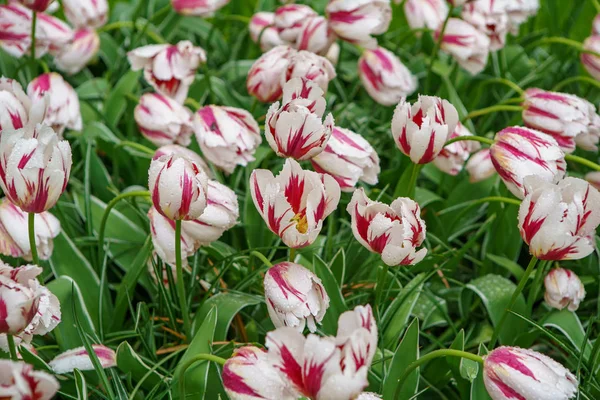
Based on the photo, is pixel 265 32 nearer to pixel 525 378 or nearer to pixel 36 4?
pixel 36 4

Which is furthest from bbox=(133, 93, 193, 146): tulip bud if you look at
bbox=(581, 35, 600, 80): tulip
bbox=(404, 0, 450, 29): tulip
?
bbox=(581, 35, 600, 80): tulip

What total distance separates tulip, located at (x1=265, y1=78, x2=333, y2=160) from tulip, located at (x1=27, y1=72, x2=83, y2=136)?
52 cm

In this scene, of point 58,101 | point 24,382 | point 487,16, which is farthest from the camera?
point 487,16

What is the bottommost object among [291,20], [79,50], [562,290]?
[562,290]

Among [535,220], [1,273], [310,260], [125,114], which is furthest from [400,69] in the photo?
[1,273]

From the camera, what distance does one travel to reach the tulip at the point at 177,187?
2.88 ft

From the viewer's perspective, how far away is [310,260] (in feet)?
4.09

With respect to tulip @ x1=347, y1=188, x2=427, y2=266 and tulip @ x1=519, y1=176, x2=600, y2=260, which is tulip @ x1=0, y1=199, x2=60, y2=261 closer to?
tulip @ x1=347, y1=188, x2=427, y2=266

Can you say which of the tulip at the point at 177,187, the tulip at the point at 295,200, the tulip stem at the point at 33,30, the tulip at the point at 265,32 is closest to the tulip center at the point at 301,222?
the tulip at the point at 295,200

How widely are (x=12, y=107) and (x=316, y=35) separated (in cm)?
57

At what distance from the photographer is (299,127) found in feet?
3.05

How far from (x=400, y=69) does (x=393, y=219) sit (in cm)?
65

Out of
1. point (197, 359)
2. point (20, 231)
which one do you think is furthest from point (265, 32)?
point (197, 359)

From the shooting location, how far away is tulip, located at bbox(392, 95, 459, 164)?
0.99 m
